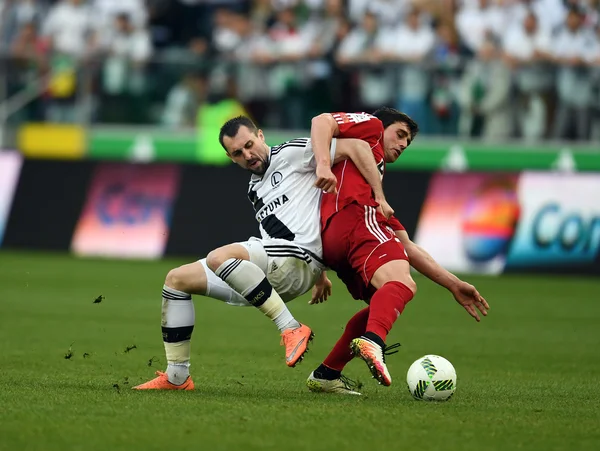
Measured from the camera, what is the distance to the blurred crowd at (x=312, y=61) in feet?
67.3

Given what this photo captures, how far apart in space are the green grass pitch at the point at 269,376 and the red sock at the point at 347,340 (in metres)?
0.30

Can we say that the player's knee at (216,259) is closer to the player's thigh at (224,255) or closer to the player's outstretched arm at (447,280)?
the player's thigh at (224,255)

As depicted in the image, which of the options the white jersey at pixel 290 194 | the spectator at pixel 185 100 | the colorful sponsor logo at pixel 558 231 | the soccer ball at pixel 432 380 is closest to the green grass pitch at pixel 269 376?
the soccer ball at pixel 432 380

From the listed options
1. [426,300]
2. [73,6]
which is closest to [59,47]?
[73,6]

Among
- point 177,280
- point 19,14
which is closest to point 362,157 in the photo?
point 177,280

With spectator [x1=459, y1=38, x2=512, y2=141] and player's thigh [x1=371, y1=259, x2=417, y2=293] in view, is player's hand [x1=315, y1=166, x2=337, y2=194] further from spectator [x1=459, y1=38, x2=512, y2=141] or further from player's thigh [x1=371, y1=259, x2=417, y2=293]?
spectator [x1=459, y1=38, x2=512, y2=141]

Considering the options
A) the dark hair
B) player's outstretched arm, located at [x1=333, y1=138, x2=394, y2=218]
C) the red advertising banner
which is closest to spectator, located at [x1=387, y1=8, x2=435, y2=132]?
the red advertising banner

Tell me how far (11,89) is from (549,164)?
9987 millimetres

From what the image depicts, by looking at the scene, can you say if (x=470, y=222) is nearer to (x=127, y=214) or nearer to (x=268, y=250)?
(x=127, y=214)

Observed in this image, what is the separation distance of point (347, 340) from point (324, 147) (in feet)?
4.39

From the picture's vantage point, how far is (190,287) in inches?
289

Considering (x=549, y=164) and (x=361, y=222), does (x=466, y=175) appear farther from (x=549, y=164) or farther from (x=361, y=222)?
(x=361, y=222)

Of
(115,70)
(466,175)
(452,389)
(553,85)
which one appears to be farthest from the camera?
(115,70)

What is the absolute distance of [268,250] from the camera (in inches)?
289
